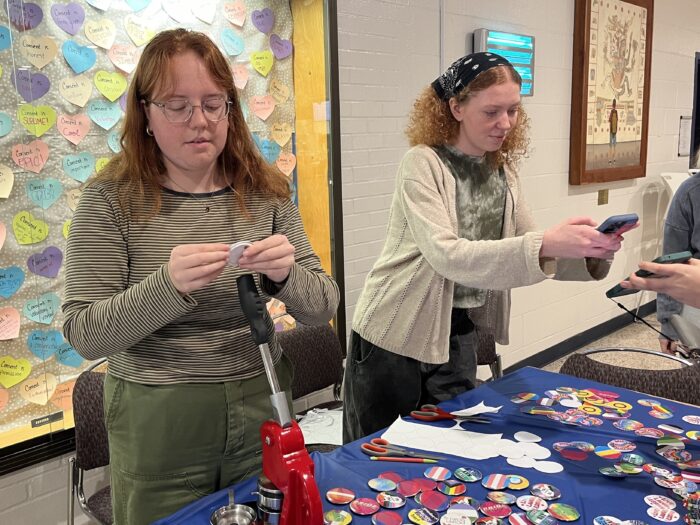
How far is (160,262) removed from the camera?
4.11ft

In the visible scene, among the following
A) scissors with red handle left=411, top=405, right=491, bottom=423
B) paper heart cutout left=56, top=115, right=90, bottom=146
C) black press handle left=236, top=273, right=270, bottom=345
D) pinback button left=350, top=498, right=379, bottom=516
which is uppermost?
paper heart cutout left=56, top=115, right=90, bottom=146

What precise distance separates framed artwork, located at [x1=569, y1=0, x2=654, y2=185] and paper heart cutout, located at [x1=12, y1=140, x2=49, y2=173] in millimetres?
3413

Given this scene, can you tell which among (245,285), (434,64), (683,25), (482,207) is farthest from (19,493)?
(683,25)

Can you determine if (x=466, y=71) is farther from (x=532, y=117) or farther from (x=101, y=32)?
(x=532, y=117)

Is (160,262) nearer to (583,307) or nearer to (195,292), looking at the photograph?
(195,292)

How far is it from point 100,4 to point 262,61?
2.41 feet

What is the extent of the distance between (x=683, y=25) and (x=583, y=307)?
2753 millimetres

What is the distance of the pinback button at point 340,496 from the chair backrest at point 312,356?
1.17 metres

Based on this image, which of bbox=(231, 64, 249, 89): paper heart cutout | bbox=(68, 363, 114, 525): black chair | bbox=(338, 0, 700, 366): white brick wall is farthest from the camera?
bbox=(338, 0, 700, 366): white brick wall

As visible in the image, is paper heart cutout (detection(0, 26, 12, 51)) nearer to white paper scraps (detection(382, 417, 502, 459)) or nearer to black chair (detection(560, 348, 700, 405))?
white paper scraps (detection(382, 417, 502, 459))

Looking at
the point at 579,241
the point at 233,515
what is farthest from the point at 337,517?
the point at 579,241

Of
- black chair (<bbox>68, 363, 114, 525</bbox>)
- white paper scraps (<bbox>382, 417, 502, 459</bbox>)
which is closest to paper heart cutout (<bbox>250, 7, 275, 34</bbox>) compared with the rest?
black chair (<bbox>68, 363, 114, 525</bbox>)

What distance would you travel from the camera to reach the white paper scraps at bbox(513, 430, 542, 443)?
1.48 m

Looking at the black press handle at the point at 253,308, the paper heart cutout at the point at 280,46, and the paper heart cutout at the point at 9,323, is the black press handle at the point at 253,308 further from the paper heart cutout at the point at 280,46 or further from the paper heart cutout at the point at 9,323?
the paper heart cutout at the point at 280,46
